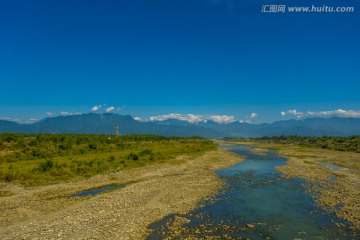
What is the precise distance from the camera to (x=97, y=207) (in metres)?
24.7

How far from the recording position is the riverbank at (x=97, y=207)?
19047 millimetres

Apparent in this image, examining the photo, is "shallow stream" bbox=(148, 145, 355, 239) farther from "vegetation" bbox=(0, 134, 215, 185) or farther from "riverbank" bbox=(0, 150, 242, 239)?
"vegetation" bbox=(0, 134, 215, 185)

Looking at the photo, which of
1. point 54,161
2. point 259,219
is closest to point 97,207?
point 259,219

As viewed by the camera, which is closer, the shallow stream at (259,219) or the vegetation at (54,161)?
the shallow stream at (259,219)

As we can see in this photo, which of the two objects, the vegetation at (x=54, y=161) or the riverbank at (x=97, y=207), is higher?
the vegetation at (x=54, y=161)

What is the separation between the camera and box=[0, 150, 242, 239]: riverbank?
62.5 feet

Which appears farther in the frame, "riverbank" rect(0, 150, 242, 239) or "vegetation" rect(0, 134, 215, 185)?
"vegetation" rect(0, 134, 215, 185)

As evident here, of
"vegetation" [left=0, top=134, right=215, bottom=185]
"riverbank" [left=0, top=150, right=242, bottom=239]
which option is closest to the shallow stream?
"riverbank" [left=0, top=150, right=242, bottom=239]

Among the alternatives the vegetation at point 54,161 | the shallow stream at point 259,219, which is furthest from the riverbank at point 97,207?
the vegetation at point 54,161

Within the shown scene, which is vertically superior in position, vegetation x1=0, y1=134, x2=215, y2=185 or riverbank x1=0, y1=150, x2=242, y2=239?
vegetation x1=0, y1=134, x2=215, y2=185

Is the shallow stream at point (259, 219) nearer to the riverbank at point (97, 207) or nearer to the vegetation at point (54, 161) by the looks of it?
the riverbank at point (97, 207)

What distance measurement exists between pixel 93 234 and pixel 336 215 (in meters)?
20.3

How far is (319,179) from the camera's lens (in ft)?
129

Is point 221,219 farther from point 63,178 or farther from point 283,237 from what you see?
point 63,178
